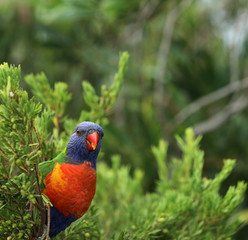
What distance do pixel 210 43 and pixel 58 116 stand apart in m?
2.46

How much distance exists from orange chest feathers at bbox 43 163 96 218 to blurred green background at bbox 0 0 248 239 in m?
1.25

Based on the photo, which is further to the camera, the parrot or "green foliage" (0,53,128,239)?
the parrot

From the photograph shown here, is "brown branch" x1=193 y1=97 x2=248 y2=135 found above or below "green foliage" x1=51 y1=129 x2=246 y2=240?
above

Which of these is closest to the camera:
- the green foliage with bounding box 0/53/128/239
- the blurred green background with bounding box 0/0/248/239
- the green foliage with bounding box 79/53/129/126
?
the green foliage with bounding box 0/53/128/239

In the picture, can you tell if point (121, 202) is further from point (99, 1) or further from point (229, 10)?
point (229, 10)

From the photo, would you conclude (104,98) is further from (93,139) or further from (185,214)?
(185,214)

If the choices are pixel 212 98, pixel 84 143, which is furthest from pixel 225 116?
pixel 84 143

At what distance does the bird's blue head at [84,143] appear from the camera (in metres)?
0.64

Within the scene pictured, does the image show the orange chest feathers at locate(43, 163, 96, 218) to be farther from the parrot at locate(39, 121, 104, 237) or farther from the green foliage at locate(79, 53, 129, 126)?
the green foliage at locate(79, 53, 129, 126)

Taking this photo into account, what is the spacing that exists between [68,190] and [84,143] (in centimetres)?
10

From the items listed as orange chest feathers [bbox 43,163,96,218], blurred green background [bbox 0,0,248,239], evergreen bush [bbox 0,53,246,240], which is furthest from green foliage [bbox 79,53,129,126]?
blurred green background [bbox 0,0,248,239]

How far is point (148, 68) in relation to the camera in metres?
2.57

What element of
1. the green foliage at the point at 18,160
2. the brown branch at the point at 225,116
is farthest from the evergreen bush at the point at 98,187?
the brown branch at the point at 225,116

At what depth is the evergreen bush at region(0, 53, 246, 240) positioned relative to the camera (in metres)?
0.49
